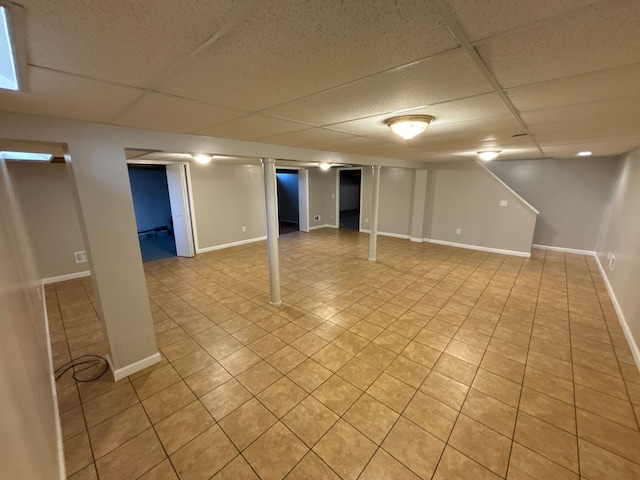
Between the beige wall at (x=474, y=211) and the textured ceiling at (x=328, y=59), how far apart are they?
4682 millimetres

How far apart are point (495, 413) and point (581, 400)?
0.82m

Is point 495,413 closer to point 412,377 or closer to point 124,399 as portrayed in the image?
point 412,377

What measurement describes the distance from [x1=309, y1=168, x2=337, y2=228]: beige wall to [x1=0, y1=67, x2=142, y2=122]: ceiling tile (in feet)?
23.7

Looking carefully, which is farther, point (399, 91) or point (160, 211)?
point (160, 211)

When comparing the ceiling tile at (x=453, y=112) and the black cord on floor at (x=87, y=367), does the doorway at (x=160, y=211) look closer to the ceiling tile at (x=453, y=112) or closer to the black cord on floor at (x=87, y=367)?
the black cord on floor at (x=87, y=367)

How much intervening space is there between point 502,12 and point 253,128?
76.2 inches

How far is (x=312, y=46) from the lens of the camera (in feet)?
2.95

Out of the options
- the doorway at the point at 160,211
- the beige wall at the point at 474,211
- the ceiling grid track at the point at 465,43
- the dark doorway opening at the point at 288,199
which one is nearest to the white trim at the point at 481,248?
the beige wall at the point at 474,211

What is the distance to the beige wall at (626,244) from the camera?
118 inches

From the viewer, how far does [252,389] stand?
2.30m

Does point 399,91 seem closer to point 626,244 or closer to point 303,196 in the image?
point 626,244

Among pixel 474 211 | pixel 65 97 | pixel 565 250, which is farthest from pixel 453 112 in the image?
pixel 565 250

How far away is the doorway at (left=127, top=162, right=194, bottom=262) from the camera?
583 cm

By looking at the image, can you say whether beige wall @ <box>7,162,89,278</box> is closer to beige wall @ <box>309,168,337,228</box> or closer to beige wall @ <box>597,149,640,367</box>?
beige wall @ <box>309,168,337,228</box>
